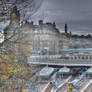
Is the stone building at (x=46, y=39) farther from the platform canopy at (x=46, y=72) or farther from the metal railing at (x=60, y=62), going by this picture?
the platform canopy at (x=46, y=72)

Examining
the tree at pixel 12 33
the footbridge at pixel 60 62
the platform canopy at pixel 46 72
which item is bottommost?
the platform canopy at pixel 46 72

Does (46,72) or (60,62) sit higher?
(60,62)

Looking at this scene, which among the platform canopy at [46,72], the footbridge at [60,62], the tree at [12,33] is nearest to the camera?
the tree at [12,33]

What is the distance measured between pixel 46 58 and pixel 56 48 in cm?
1279

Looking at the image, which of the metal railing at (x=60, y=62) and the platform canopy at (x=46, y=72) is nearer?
the platform canopy at (x=46, y=72)

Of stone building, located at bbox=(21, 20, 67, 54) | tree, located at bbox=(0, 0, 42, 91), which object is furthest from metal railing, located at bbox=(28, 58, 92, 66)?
tree, located at bbox=(0, 0, 42, 91)

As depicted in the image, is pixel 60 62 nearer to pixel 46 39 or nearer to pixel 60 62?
pixel 60 62

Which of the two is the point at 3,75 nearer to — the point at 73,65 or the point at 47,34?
the point at 73,65

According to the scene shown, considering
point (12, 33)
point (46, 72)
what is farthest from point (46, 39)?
point (12, 33)

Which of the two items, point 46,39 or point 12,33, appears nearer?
point 12,33

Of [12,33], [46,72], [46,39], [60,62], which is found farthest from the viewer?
[46,39]

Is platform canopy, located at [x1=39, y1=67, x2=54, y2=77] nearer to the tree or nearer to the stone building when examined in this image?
the stone building

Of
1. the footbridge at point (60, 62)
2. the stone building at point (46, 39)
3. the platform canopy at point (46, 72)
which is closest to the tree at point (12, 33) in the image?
the platform canopy at point (46, 72)

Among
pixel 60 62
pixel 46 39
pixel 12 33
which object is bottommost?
pixel 60 62
